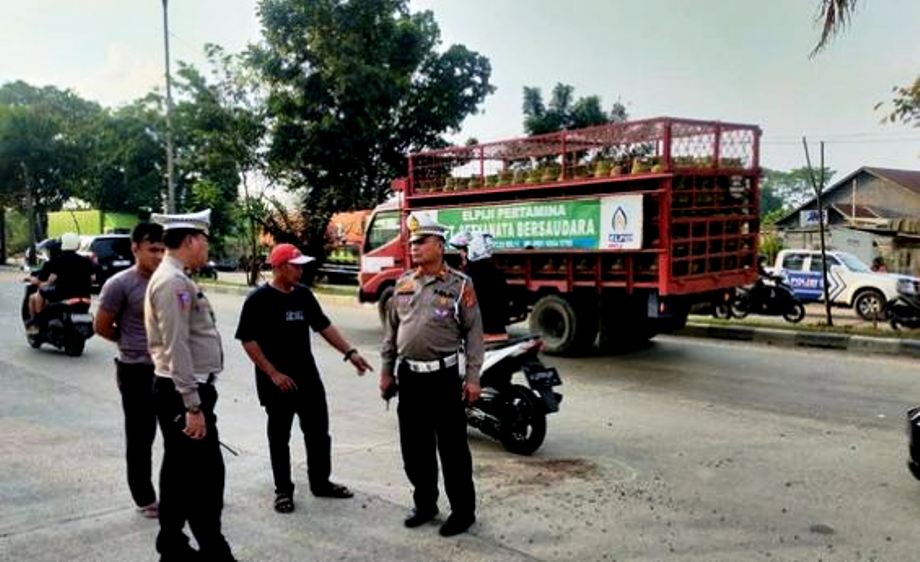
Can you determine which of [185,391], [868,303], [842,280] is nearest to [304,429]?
[185,391]

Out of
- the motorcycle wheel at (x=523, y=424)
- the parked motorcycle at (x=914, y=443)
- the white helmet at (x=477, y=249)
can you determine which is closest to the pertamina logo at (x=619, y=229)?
the white helmet at (x=477, y=249)

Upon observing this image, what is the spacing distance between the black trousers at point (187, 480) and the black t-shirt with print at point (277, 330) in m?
0.99

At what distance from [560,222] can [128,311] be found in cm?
683

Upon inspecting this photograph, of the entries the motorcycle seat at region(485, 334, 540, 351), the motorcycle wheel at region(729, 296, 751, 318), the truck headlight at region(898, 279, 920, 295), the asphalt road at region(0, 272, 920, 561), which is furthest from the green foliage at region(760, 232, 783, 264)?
the motorcycle seat at region(485, 334, 540, 351)

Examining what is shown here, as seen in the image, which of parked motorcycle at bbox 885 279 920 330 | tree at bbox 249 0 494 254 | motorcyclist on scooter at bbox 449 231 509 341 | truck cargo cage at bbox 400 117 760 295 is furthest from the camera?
tree at bbox 249 0 494 254

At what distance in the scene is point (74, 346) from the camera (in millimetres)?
10258

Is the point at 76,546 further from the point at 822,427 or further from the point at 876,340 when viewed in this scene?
the point at 876,340

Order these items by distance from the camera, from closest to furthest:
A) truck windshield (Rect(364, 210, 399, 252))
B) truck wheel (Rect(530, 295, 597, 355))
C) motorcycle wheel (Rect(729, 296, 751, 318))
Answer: truck wheel (Rect(530, 295, 597, 355))
truck windshield (Rect(364, 210, 399, 252))
motorcycle wheel (Rect(729, 296, 751, 318))

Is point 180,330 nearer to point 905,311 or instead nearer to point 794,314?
point 905,311

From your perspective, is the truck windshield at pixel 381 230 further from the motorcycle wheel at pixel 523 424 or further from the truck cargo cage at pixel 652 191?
the motorcycle wheel at pixel 523 424

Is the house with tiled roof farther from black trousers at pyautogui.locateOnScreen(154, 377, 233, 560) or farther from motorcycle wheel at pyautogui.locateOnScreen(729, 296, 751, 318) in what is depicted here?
black trousers at pyautogui.locateOnScreen(154, 377, 233, 560)

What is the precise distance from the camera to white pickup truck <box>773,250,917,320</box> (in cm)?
1603

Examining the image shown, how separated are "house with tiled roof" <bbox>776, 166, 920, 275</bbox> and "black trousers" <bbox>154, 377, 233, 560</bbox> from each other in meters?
25.9

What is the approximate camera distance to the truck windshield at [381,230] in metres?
13.3
